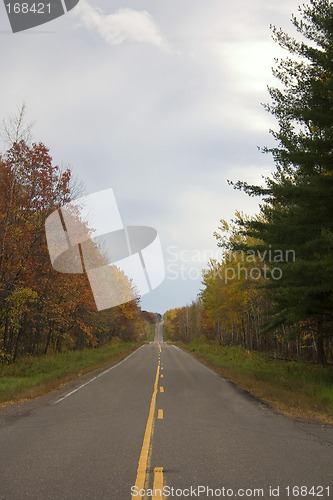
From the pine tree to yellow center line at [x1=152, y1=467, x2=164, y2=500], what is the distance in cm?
895

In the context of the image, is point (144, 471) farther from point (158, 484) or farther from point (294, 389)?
point (294, 389)

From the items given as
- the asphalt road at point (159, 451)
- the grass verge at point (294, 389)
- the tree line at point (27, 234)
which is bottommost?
the grass verge at point (294, 389)

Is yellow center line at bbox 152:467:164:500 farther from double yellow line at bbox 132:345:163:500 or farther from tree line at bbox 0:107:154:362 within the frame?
tree line at bbox 0:107:154:362

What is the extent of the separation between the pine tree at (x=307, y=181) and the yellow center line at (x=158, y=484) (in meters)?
8.95

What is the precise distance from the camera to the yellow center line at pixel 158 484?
4.66 meters

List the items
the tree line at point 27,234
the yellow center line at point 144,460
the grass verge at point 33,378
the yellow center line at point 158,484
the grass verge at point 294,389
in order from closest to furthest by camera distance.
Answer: the yellow center line at point 158,484 → the yellow center line at point 144,460 → the grass verge at point 294,389 → the grass verge at point 33,378 → the tree line at point 27,234

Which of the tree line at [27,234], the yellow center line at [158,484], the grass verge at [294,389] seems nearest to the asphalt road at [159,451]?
the yellow center line at [158,484]

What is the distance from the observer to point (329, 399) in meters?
11.6

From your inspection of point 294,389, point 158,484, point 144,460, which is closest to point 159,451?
point 144,460

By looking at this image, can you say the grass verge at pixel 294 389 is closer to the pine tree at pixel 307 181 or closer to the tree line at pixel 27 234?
the pine tree at pixel 307 181

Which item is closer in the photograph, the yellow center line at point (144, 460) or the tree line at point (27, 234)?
the yellow center line at point (144, 460)

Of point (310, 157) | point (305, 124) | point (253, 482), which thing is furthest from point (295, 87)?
point (253, 482)

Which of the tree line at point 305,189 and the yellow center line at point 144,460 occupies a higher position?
the tree line at point 305,189

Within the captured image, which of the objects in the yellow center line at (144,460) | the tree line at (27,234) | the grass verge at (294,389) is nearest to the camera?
the yellow center line at (144,460)
